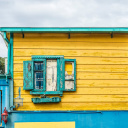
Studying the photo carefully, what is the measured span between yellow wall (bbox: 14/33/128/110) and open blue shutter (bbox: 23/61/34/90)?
7.7 inches

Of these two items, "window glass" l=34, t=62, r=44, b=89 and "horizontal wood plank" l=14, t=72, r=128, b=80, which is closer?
"window glass" l=34, t=62, r=44, b=89

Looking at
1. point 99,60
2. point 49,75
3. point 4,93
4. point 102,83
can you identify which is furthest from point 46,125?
point 99,60

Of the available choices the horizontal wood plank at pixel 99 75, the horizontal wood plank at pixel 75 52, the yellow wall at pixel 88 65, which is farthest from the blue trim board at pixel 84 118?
the horizontal wood plank at pixel 75 52

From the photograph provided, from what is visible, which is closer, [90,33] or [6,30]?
[6,30]

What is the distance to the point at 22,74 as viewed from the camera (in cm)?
597

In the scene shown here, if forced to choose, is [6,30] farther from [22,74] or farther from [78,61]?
[78,61]

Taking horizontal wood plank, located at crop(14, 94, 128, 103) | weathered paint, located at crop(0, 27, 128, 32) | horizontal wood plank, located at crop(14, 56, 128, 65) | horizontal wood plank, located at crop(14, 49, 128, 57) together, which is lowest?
horizontal wood plank, located at crop(14, 94, 128, 103)

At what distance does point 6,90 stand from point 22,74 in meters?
0.85

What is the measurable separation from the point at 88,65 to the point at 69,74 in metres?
0.85

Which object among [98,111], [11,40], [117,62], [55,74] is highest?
[11,40]

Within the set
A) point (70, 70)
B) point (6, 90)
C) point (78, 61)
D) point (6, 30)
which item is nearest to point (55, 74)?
point (70, 70)

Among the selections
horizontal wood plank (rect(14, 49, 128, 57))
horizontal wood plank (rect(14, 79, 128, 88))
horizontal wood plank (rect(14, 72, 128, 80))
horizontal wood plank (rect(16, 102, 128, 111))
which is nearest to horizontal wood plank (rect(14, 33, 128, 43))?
horizontal wood plank (rect(14, 49, 128, 57))

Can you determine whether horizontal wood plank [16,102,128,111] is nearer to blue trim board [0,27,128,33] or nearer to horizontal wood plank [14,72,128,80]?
horizontal wood plank [14,72,128,80]

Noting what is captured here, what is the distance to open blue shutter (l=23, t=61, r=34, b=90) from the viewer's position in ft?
19.1
